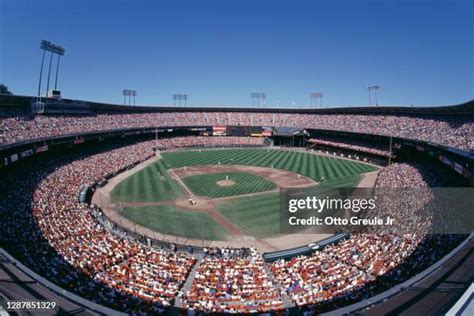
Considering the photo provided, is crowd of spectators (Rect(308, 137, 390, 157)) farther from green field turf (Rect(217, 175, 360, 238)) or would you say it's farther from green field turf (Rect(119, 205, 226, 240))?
green field turf (Rect(119, 205, 226, 240))

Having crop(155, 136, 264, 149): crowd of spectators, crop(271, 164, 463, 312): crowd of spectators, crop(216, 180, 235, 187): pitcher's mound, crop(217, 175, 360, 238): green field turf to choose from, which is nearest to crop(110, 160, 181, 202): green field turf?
crop(216, 180, 235, 187): pitcher's mound

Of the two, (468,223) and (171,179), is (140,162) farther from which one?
(468,223)

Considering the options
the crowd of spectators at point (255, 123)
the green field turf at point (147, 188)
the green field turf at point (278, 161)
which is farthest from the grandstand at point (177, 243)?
the green field turf at point (278, 161)

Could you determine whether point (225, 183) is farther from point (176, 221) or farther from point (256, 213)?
point (176, 221)

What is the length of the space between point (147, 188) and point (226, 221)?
14689 mm

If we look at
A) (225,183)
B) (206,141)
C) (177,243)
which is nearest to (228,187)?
(225,183)

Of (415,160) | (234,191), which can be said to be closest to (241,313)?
(234,191)

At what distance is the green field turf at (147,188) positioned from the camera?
35.8m

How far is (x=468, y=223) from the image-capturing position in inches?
806

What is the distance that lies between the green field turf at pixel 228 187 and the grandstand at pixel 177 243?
2.96 ft

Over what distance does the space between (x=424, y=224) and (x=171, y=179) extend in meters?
31.3

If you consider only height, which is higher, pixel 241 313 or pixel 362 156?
pixel 362 156

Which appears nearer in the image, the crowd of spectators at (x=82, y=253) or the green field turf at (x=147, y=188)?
the crowd of spectators at (x=82, y=253)

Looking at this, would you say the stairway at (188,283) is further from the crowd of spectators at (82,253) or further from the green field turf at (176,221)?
the green field turf at (176,221)
